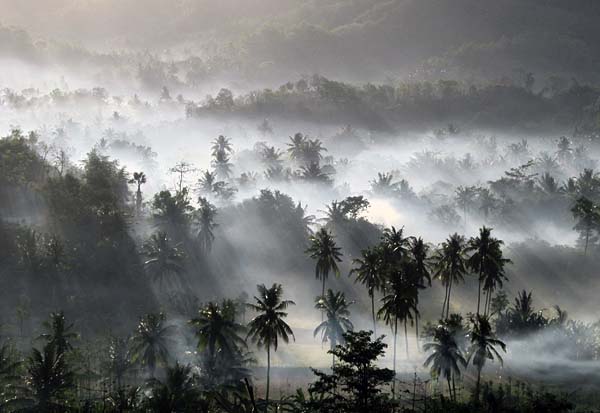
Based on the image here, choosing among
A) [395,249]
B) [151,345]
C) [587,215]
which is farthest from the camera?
[587,215]

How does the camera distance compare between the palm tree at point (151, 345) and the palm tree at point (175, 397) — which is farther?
the palm tree at point (151, 345)

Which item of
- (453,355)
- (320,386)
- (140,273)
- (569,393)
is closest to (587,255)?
(569,393)

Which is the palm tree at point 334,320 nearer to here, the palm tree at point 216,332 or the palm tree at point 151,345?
the palm tree at point 216,332

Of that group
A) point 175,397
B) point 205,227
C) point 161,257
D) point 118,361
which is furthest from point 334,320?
point 205,227

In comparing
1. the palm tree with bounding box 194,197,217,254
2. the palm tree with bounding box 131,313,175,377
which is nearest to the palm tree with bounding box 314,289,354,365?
the palm tree with bounding box 131,313,175,377

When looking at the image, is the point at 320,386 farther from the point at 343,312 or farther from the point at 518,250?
the point at 518,250

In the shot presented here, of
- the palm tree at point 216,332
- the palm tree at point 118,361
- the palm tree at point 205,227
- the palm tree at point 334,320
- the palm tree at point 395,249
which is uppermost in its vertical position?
the palm tree at point 205,227

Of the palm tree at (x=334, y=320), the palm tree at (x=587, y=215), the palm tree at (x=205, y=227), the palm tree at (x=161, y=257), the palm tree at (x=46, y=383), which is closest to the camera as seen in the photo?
the palm tree at (x=46, y=383)

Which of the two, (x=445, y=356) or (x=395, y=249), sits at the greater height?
(x=395, y=249)

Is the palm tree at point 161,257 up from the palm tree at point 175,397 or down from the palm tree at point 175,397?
up

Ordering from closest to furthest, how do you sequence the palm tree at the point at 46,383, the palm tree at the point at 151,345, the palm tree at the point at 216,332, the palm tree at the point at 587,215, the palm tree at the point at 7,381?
the palm tree at the point at 7,381 → the palm tree at the point at 46,383 → the palm tree at the point at 216,332 → the palm tree at the point at 151,345 → the palm tree at the point at 587,215

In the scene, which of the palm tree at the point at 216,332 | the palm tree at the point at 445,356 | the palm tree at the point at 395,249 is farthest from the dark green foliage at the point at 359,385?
the palm tree at the point at 395,249

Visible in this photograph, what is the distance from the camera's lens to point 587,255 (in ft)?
624

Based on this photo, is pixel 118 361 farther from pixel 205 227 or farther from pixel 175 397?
pixel 205 227
